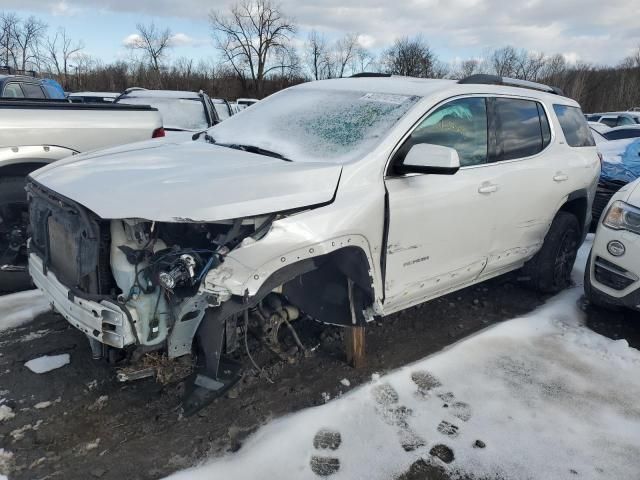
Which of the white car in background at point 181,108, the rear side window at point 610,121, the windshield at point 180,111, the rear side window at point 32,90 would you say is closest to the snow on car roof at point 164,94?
the white car in background at point 181,108

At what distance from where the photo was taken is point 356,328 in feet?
10.8

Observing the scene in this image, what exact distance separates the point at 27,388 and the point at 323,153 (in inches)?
92.3

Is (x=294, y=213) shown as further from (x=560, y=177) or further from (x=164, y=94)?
(x=164, y=94)

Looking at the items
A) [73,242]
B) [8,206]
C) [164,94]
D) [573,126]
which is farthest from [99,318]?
[164,94]

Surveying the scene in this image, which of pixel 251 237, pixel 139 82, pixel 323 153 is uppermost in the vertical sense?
pixel 139 82

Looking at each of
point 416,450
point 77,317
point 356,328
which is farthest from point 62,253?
point 416,450

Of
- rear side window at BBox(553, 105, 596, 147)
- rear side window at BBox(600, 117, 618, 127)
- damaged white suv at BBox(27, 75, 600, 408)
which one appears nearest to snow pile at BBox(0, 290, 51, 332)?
damaged white suv at BBox(27, 75, 600, 408)

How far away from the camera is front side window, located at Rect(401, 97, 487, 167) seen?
3195mm

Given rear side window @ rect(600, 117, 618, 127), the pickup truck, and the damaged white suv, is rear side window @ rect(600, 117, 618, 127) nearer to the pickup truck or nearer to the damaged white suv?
the damaged white suv

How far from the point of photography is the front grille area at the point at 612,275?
3.83 metres

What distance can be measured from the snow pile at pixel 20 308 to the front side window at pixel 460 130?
319 centimetres

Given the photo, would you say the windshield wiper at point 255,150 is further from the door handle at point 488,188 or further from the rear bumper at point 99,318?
the door handle at point 488,188

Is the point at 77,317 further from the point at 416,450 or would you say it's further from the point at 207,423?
the point at 416,450

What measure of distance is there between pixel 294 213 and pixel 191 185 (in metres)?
0.55
